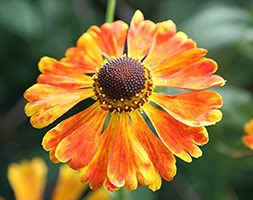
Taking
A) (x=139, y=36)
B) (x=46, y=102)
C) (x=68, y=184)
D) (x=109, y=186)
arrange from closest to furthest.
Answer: (x=109, y=186), (x=46, y=102), (x=139, y=36), (x=68, y=184)

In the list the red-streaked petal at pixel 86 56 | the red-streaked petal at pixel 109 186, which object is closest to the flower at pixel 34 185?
the red-streaked petal at pixel 86 56

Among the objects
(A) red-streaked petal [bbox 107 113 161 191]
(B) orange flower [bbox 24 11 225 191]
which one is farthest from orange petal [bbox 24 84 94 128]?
(A) red-streaked petal [bbox 107 113 161 191]

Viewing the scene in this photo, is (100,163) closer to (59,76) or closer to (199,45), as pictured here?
(59,76)

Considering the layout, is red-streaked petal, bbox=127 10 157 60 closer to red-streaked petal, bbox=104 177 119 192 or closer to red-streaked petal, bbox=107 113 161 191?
red-streaked petal, bbox=107 113 161 191

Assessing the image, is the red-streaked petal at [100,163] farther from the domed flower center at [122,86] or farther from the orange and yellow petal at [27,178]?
the orange and yellow petal at [27,178]

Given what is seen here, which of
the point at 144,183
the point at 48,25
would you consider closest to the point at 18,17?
the point at 48,25

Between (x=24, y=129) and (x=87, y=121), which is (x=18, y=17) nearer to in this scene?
(x=24, y=129)

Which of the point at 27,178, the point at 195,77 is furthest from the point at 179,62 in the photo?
the point at 27,178

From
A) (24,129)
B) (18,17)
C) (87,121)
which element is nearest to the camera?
(87,121)
